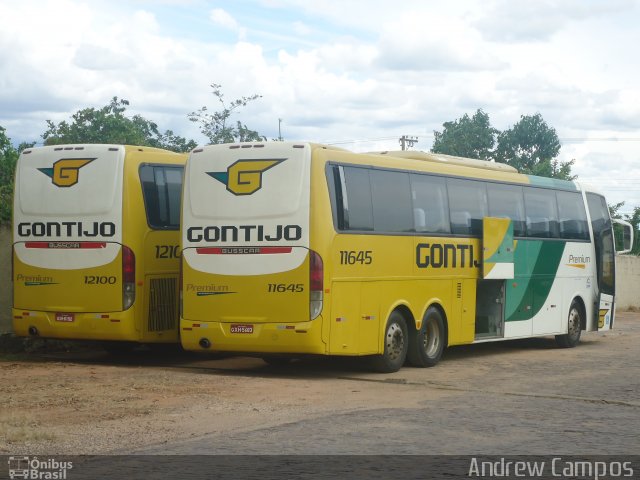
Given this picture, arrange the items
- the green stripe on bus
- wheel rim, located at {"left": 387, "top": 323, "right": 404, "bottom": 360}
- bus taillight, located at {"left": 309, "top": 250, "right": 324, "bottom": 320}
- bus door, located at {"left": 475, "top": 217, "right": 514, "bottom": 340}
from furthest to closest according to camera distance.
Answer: the green stripe on bus → bus door, located at {"left": 475, "top": 217, "right": 514, "bottom": 340} → wheel rim, located at {"left": 387, "top": 323, "right": 404, "bottom": 360} → bus taillight, located at {"left": 309, "top": 250, "right": 324, "bottom": 320}

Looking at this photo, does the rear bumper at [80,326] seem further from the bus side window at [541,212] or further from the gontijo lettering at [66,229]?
the bus side window at [541,212]

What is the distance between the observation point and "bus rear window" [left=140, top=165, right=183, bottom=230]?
58.5ft

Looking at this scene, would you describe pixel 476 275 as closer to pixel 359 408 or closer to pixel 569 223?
pixel 569 223

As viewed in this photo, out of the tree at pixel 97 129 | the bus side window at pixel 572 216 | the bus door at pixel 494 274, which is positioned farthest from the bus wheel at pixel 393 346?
the tree at pixel 97 129

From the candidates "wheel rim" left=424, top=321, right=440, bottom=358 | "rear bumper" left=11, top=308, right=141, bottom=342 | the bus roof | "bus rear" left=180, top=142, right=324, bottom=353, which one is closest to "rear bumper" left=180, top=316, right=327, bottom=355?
"bus rear" left=180, top=142, right=324, bottom=353

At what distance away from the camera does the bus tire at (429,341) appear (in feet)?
58.7

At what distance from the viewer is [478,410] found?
12773mm

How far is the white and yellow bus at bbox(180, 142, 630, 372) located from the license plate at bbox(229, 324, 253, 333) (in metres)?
0.01

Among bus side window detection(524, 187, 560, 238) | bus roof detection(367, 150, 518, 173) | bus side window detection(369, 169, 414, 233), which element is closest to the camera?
bus side window detection(369, 169, 414, 233)

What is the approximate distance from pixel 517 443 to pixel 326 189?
20.4 feet

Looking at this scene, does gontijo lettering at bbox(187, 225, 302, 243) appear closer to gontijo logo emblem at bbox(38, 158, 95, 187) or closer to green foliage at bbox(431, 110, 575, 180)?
gontijo logo emblem at bbox(38, 158, 95, 187)

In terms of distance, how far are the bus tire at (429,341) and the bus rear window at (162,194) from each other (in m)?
4.10

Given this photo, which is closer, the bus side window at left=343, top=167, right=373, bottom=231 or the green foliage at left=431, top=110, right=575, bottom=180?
the bus side window at left=343, top=167, right=373, bottom=231

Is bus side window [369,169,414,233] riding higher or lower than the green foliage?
lower
